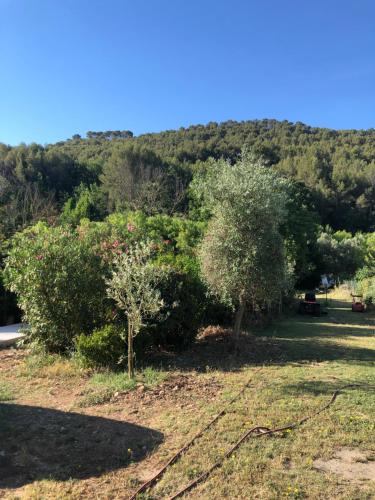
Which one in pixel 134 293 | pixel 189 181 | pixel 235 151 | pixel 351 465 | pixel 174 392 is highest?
pixel 235 151

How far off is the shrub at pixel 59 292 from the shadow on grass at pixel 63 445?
2842 mm

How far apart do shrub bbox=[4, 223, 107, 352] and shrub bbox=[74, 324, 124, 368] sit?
945 millimetres

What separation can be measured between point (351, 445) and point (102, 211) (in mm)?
37647

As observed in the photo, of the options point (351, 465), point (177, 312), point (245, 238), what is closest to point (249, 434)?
point (351, 465)

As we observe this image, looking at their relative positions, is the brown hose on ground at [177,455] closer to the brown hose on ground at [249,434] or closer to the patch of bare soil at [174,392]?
the brown hose on ground at [249,434]

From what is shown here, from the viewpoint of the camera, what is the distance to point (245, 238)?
27.5ft

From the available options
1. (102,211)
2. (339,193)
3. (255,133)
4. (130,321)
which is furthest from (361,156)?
(130,321)

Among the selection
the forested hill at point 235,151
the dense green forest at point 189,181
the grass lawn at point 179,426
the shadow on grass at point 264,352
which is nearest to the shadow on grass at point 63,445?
the grass lawn at point 179,426

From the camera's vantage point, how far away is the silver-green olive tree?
325 inches

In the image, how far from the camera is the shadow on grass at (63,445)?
3826mm

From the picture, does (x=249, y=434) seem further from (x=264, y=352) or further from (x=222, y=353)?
(x=264, y=352)

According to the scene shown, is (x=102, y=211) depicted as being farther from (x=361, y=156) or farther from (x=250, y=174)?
(x=361, y=156)

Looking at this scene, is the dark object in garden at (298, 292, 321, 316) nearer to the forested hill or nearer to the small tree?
the small tree

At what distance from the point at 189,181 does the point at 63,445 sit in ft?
120
